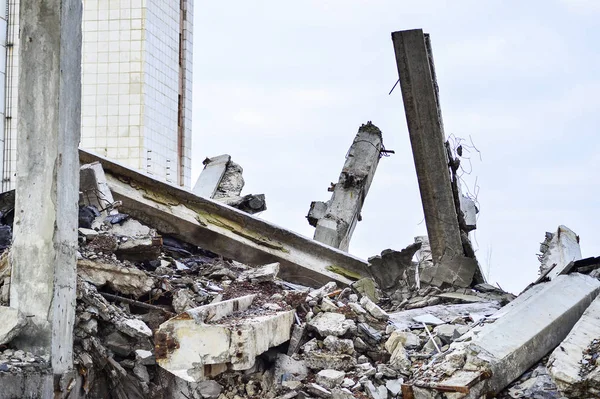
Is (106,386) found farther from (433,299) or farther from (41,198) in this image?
(433,299)

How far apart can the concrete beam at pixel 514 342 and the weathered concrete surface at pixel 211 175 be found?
5.09 meters

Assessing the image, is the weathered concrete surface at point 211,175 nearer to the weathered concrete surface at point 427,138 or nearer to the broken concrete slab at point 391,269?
the broken concrete slab at point 391,269

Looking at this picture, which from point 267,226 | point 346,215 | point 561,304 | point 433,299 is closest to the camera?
point 561,304

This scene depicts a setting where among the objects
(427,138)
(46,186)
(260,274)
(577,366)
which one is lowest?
(577,366)

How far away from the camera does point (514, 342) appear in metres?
6.31

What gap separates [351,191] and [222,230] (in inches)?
89.7

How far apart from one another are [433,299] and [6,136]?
15.2ft

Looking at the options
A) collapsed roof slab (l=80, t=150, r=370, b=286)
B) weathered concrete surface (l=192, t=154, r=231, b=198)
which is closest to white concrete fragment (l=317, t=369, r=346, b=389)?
collapsed roof slab (l=80, t=150, r=370, b=286)

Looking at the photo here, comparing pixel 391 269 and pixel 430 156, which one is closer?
pixel 430 156

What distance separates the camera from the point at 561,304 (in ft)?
23.1

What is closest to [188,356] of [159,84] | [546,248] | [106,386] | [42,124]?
[106,386]

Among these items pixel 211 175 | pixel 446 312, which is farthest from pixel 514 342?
pixel 211 175

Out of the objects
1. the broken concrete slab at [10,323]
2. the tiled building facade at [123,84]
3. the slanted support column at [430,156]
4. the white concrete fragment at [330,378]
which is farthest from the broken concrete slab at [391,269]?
the tiled building facade at [123,84]

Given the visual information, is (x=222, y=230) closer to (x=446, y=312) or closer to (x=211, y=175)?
(x=446, y=312)
